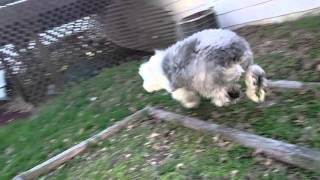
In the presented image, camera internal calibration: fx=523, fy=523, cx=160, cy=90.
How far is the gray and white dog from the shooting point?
462 centimetres

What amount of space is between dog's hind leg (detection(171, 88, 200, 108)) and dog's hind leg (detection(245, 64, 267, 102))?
688mm

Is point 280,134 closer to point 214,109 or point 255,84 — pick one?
point 255,84

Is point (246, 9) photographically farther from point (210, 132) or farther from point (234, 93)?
point (210, 132)

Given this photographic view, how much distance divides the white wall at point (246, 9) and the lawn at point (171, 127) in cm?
25

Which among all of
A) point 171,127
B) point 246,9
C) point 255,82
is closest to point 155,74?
point 171,127

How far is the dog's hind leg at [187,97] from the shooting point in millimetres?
5402

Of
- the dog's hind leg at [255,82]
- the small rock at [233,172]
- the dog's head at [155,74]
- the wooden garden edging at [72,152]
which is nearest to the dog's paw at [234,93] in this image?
the dog's hind leg at [255,82]

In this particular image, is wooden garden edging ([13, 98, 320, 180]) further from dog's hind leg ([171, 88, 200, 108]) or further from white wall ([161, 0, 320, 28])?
white wall ([161, 0, 320, 28])

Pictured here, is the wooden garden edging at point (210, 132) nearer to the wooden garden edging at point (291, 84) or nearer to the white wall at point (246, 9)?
the wooden garden edging at point (291, 84)

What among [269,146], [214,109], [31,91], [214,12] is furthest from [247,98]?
[31,91]

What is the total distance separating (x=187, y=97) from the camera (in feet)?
18.1

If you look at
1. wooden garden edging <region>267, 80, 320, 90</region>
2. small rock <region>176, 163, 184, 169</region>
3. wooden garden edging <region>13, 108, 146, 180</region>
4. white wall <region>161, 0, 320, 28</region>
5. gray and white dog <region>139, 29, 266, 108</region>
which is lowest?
wooden garden edging <region>13, 108, 146, 180</region>

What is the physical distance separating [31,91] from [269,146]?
558 centimetres

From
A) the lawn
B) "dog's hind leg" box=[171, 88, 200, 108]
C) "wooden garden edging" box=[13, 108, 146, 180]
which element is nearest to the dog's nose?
the lawn
